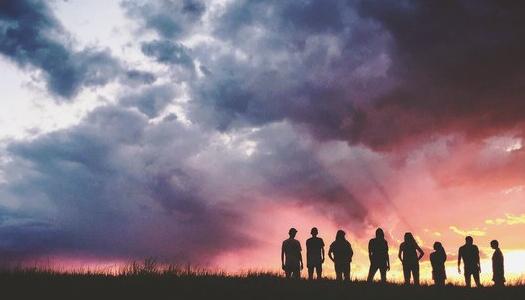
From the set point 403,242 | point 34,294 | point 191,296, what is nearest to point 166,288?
point 191,296

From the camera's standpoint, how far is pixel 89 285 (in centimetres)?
1220

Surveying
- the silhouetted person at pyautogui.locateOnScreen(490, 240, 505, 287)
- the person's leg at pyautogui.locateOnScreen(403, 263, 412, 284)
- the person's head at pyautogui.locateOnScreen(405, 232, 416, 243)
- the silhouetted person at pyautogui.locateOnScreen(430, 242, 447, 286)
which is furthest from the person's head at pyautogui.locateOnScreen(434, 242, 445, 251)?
the person's leg at pyautogui.locateOnScreen(403, 263, 412, 284)

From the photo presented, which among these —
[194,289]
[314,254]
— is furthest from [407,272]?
[194,289]

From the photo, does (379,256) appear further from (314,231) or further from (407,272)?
(314,231)

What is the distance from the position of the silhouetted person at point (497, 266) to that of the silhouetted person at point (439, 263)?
1.66 m

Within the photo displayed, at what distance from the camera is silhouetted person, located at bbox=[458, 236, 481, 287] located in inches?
716

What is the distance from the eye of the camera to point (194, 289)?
1215cm

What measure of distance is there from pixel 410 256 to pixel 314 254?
133 inches

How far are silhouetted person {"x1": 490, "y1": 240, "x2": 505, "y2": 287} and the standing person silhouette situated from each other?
2.77 m

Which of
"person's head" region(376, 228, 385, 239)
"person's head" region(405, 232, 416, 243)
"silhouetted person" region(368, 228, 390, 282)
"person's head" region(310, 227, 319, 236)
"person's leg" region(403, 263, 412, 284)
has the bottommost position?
"person's leg" region(403, 263, 412, 284)

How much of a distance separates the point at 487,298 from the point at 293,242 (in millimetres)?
6185

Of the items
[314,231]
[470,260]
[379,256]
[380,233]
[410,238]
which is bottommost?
[470,260]

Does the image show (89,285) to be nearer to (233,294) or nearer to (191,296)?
(191,296)

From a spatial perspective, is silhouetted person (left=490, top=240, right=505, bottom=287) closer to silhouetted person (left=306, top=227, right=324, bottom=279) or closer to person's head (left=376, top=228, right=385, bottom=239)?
person's head (left=376, top=228, right=385, bottom=239)
